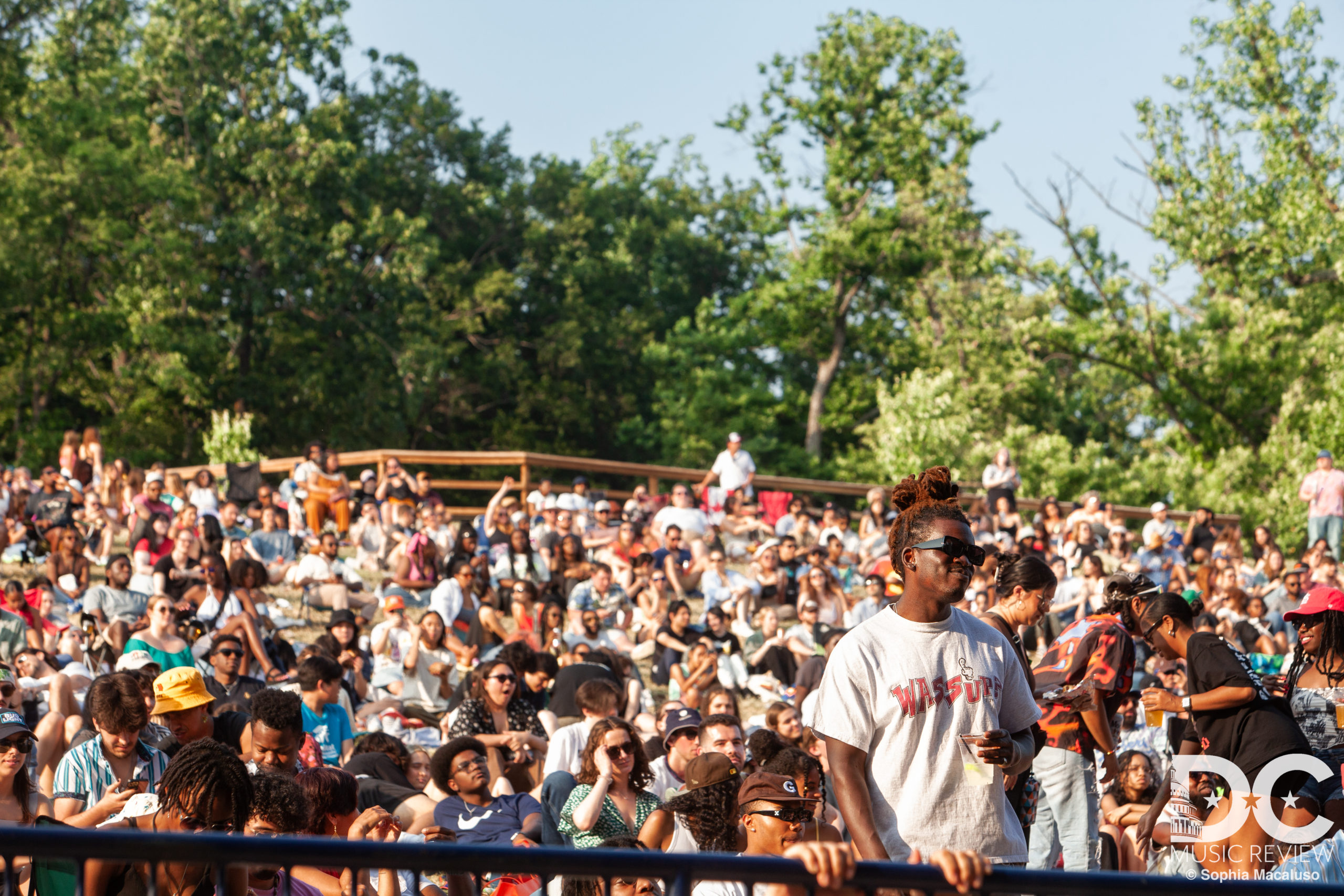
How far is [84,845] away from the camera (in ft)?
8.62

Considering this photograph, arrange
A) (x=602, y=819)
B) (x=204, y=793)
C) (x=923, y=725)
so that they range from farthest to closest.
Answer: (x=602, y=819) < (x=204, y=793) < (x=923, y=725)

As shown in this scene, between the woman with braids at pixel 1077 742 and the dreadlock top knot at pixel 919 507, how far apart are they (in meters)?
2.30

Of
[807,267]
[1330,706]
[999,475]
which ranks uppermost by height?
[807,267]

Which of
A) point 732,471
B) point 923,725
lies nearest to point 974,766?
point 923,725

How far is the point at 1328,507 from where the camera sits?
61.3ft

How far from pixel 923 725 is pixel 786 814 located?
115cm

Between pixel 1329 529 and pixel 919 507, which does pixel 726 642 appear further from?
pixel 1329 529

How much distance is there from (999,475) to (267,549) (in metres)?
11.0

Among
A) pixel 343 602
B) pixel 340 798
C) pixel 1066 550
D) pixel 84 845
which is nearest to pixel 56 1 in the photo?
pixel 343 602

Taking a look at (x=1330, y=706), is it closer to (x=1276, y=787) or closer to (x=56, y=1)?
(x=1276, y=787)

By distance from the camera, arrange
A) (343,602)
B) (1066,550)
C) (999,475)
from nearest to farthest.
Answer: (343,602) → (1066,550) → (999,475)

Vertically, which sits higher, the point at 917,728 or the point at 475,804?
the point at 917,728

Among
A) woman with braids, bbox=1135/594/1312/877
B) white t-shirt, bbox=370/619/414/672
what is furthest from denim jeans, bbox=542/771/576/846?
white t-shirt, bbox=370/619/414/672

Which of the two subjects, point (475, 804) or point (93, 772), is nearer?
point (93, 772)
